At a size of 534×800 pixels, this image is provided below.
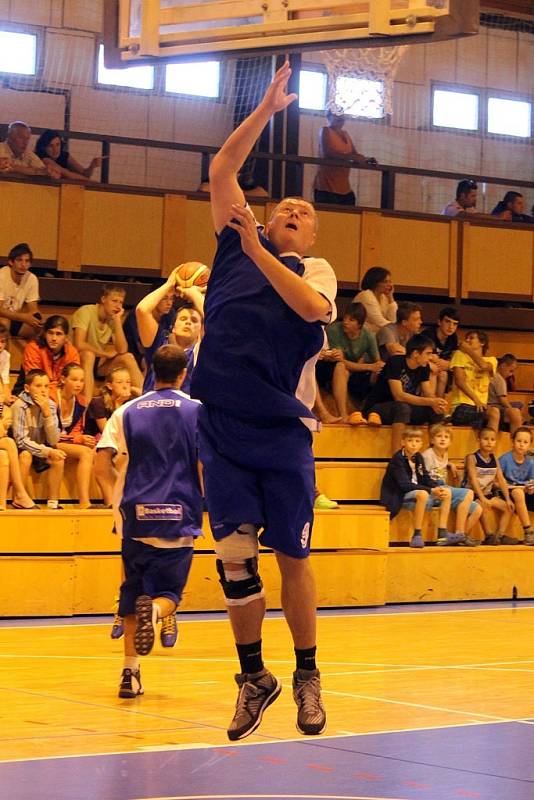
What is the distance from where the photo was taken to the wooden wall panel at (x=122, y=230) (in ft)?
42.8

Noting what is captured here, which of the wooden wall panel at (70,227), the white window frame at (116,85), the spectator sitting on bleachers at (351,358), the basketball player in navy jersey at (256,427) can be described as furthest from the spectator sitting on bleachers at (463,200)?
the basketball player in navy jersey at (256,427)

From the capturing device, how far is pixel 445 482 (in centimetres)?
1139

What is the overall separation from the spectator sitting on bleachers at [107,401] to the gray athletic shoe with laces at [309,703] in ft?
19.2

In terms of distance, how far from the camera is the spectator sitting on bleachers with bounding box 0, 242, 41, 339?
11.3 m

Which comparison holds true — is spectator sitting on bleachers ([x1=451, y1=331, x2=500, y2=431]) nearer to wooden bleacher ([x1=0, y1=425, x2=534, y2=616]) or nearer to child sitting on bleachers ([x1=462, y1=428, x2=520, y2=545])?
wooden bleacher ([x1=0, y1=425, x2=534, y2=616])

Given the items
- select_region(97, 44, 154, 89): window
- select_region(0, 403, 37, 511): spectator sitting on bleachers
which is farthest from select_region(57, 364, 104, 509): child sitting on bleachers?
select_region(97, 44, 154, 89): window

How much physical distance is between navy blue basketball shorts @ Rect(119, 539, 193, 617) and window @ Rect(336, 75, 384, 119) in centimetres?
617

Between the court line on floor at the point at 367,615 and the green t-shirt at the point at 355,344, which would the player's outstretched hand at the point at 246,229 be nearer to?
the court line on floor at the point at 367,615

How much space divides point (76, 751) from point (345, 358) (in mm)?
7932

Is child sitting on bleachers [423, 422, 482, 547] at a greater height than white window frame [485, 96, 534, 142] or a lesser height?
lesser

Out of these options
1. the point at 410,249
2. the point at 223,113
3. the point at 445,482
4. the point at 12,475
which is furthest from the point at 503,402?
the point at 223,113

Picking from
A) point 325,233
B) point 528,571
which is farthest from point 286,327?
point 325,233

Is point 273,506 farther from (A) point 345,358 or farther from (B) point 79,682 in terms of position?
(A) point 345,358

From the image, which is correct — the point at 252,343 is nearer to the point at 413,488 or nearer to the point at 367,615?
the point at 367,615
